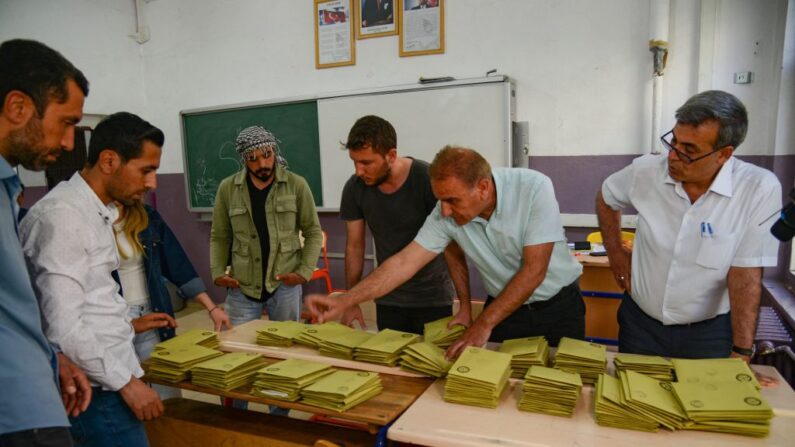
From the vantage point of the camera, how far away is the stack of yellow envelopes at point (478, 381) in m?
1.47

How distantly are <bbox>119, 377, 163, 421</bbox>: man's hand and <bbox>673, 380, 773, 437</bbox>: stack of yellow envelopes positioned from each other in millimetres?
1455

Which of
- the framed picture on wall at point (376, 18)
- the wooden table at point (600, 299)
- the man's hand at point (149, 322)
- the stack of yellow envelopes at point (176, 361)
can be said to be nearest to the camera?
the stack of yellow envelopes at point (176, 361)

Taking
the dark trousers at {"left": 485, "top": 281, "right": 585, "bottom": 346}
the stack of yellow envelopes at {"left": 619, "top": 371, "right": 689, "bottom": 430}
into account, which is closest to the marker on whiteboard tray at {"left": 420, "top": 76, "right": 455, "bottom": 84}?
the dark trousers at {"left": 485, "top": 281, "right": 585, "bottom": 346}

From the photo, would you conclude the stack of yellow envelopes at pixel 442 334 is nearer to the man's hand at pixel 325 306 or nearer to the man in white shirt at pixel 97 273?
the man's hand at pixel 325 306

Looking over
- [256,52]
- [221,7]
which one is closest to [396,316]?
[256,52]

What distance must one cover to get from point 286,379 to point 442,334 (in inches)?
24.2

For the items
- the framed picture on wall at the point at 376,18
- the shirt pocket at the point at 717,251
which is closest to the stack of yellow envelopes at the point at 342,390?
the shirt pocket at the point at 717,251

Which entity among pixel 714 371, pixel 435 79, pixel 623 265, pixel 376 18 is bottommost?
pixel 714 371

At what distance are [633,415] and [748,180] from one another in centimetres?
91

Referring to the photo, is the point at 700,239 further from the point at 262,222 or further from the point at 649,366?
the point at 262,222

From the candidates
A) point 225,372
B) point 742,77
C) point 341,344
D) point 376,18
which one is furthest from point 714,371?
point 376,18

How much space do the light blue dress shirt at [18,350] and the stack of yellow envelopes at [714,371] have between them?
1604 millimetres

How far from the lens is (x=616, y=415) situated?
1351 millimetres

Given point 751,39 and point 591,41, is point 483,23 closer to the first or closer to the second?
point 591,41
